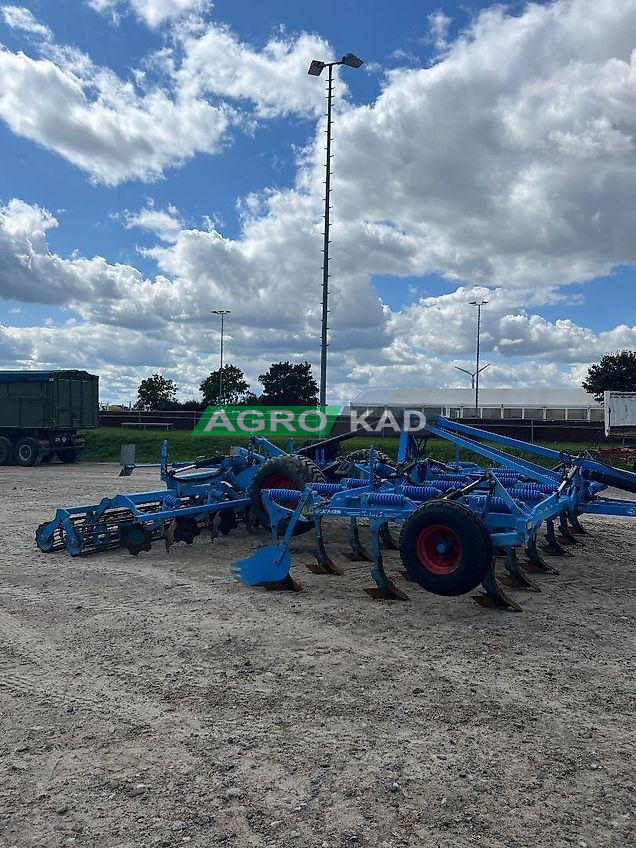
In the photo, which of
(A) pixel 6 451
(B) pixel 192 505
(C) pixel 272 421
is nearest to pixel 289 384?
(C) pixel 272 421

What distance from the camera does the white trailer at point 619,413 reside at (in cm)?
2128

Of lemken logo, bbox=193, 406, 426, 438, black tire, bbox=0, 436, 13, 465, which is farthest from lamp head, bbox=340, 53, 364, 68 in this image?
black tire, bbox=0, 436, 13, 465

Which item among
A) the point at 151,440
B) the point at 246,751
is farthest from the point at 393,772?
the point at 151,440

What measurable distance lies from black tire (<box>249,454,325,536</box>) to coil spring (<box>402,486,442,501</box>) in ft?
5.31

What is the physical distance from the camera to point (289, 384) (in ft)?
159

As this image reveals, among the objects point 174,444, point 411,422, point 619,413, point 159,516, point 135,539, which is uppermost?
point 619,413

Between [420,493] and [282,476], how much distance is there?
2.26 metres

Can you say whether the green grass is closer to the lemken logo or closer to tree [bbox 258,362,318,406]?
the lemken logo

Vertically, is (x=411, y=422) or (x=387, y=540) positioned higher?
(x=411, y=422)

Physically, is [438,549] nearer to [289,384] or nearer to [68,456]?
[68,456]

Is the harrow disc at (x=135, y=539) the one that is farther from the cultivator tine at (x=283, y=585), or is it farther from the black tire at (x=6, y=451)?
the black tire at (x=6, y=451)

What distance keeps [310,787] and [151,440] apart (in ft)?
85.0

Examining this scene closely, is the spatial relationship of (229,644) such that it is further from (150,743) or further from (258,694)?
(150,743)

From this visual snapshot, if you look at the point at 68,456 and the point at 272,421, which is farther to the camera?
the point at 272,421
